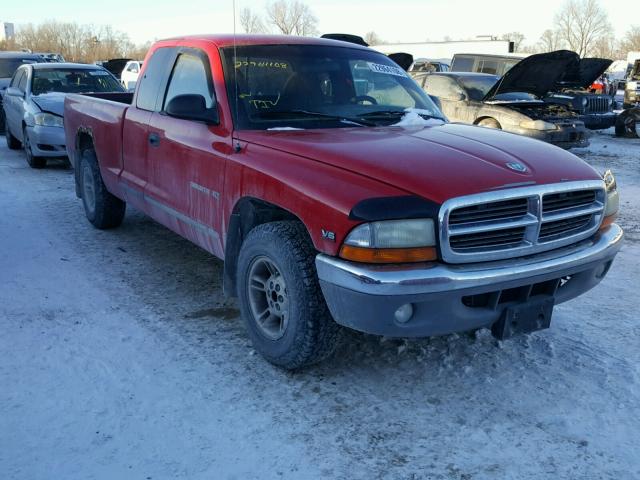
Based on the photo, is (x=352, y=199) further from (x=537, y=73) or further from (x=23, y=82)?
(x=23, y=82)

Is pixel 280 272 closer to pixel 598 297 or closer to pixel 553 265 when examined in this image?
pixel 553 265

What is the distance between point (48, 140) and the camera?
375 inches

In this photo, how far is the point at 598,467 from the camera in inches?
107

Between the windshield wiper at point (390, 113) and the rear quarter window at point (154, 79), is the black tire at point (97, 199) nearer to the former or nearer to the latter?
the rear quarter window at point (154, 79)

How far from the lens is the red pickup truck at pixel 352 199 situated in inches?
114

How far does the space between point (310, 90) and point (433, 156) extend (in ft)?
4.15

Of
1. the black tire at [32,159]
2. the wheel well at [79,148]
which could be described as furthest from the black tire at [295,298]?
the black tire at [32,159]

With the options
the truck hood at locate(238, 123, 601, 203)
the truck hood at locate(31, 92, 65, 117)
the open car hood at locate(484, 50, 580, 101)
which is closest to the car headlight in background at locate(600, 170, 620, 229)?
the truck hood at locate(238, 123, 601, 203)

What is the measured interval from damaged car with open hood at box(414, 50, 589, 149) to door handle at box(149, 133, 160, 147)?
753 centimetres

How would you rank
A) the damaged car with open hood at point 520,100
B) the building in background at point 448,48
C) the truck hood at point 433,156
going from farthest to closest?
the building in background at point 448,48 → the damaged car with open hood at point 520,100 → the truck hood at point 433,156

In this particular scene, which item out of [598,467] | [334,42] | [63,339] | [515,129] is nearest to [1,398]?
[63,339]

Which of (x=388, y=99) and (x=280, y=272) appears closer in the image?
(x=280, y=272)

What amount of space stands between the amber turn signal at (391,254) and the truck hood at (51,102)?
811 centimetres

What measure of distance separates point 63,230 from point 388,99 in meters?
3.65
